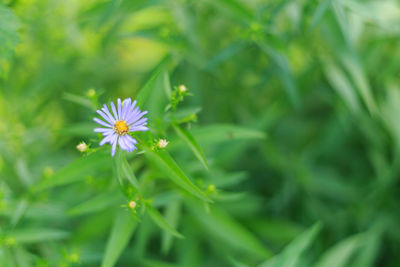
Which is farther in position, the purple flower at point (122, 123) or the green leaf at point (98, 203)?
the green leaf at point (98, 203)

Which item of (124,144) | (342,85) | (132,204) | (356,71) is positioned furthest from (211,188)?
(342,85)

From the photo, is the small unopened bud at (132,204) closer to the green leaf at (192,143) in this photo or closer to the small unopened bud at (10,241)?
the green leaf at (192,143)

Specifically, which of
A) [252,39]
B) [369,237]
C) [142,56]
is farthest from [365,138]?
[142,56]

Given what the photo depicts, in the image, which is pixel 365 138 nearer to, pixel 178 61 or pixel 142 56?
pixel 178 61

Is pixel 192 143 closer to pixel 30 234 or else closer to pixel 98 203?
pixel 98 203

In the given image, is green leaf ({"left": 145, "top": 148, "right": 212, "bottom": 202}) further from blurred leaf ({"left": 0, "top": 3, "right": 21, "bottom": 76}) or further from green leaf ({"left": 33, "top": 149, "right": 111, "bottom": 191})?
blurred leaf ({"left": 0, "top": 3, "right": 21, "bottom": 76})

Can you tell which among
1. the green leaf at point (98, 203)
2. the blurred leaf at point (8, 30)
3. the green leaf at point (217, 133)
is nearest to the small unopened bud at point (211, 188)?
the green leaf at point (217, 133)
